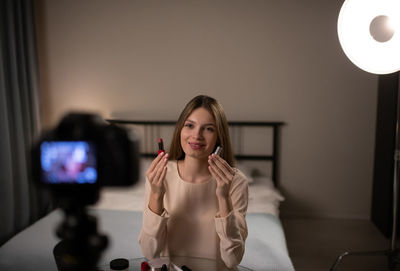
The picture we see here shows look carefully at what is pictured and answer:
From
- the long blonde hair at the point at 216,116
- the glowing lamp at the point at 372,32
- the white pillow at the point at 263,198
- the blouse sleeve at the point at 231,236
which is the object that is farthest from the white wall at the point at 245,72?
the blouse sleeve at the point at 231,236

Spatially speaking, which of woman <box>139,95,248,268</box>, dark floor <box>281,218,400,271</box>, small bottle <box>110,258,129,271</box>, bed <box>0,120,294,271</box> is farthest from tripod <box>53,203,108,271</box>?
dark floor <box>281,218,400,271</box>

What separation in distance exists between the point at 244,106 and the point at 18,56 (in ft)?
6.61

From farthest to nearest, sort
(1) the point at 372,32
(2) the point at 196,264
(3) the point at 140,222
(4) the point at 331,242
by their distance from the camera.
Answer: (4) the point at 331,242
(3) the point at 140,222
(1) the point at 372,32
(2) the point at 196,264

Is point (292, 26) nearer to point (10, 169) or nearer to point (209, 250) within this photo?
point (209, 250)

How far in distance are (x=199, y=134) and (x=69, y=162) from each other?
0.90 metres

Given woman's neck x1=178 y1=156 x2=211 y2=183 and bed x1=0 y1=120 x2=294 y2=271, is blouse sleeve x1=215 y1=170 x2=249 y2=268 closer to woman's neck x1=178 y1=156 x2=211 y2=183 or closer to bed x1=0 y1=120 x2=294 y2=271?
woman's neck x1=178 y1=156 x2=211 y2=183

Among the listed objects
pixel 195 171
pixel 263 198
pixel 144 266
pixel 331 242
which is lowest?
pixel 331 242

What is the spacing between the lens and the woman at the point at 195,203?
1204mm

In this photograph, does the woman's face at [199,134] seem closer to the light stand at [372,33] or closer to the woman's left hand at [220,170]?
the woman's left hand at [220,170]

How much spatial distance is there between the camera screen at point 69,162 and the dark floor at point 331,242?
87.8 inches

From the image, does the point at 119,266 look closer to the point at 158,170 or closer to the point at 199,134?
the point at 158,170

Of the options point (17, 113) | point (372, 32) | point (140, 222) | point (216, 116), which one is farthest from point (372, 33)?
point (17, 113)

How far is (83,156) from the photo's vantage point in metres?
0.37

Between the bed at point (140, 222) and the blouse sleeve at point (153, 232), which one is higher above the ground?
the blouse sleeve at point (153, 232)
